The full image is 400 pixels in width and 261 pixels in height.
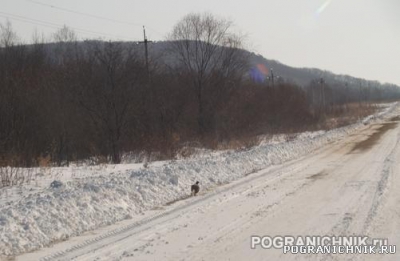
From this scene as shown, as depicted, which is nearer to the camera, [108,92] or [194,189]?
[194,189]

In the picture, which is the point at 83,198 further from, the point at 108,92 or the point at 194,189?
the point at 108,92

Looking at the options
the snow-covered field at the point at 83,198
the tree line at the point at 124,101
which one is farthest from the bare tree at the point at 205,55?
the snow-covered field at the point at 83,198

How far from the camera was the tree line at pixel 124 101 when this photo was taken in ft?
62.0

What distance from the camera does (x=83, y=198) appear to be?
9508 mm

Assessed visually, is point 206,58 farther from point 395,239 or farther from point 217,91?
point 395,239

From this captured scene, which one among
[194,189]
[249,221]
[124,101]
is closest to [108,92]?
[124,101]

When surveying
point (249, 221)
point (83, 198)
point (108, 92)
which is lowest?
point (249, 221)

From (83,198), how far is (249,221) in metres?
3.57

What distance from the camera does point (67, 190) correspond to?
9969 mm

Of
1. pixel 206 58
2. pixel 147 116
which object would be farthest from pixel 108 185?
pixel 206 58

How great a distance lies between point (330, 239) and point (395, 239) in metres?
0.96

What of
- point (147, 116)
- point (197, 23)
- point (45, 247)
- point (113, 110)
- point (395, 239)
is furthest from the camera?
point (197, 23)

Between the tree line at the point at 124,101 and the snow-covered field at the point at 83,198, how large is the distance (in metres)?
3.53

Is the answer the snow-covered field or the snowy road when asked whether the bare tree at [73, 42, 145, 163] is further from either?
the snowy road
